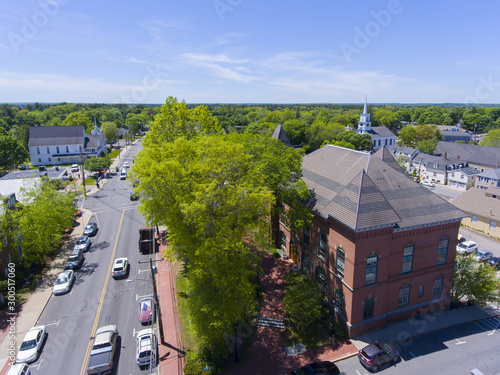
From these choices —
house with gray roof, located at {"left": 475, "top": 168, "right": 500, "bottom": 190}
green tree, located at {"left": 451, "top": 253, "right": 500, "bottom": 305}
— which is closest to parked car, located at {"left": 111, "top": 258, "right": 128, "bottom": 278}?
green tree, located at {"left": 451, "top": 253, "right": 500, "bottom": 305}

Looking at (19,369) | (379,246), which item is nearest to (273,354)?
(379,246)

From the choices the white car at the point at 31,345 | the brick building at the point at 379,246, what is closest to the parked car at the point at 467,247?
the brick building at the point at 379,246

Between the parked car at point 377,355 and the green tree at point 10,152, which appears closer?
the parked car at point 377,355

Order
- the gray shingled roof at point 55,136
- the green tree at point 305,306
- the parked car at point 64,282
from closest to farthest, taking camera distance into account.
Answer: the green tree at point 305,306, the parked car at point 64,282, the gray shingled roof at point 55,136

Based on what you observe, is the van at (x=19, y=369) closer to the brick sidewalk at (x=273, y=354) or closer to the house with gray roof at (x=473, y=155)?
the brick sidewalk at (x=273, y=354)

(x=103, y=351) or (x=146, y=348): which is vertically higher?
(x=146, y=348)

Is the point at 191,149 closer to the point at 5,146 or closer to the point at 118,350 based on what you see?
the point at 118,350

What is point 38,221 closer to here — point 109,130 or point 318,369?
point 318,369
